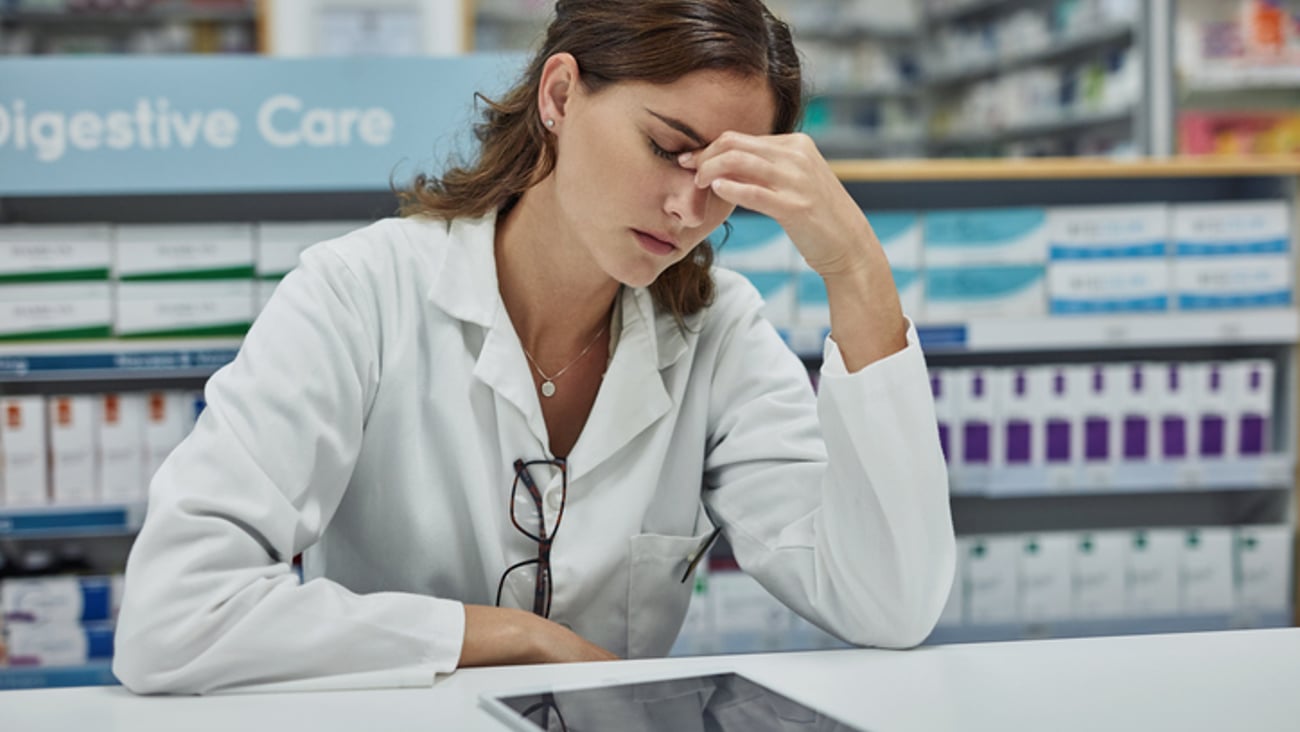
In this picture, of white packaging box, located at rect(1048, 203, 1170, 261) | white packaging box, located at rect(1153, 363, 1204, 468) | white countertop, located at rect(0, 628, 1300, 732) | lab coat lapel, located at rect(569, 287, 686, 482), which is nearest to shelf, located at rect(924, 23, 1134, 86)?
white packaging box, located at rect(1048, 203, 1170, 261)

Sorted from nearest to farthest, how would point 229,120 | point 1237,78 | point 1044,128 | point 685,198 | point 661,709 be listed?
point 661,709 < point 685,198 < point 229,120 < point 1237,78 < point 1044,128

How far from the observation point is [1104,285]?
120 inches

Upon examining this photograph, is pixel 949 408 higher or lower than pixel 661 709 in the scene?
higher

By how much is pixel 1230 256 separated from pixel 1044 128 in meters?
5.16

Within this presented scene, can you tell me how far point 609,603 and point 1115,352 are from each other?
7.43 ft

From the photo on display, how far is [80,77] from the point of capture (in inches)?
101

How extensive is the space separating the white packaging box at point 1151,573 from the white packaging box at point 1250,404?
0.30 m

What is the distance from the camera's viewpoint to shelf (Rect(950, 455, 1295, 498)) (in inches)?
120

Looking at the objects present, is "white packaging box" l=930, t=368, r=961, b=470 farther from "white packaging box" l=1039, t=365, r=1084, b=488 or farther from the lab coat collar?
the lab coat collar

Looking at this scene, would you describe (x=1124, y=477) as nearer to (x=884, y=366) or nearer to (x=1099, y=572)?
(x=1099, y=572)

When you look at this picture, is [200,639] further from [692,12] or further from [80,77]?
[80,77]

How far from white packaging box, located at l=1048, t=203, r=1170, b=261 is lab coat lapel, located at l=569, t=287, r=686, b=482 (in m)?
1.73

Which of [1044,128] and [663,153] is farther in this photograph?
[1044,128]

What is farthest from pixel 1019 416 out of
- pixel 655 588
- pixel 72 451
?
pixel 72 451
